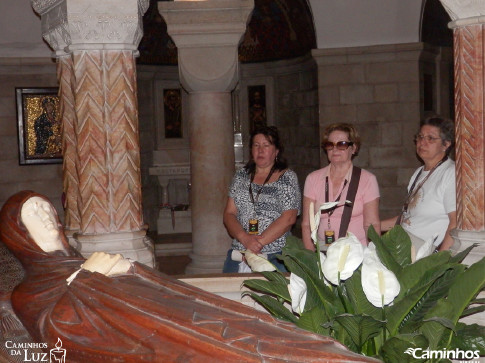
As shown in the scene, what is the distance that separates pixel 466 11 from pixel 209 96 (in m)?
2.89

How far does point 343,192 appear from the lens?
12.3 ft

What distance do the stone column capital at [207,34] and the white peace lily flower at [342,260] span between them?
12.9 feet

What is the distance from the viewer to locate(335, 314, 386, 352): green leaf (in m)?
1.95

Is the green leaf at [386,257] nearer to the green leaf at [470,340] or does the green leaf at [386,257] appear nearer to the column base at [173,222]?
the green leaf at [470,340]

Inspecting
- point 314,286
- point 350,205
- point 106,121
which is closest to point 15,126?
point 106,121

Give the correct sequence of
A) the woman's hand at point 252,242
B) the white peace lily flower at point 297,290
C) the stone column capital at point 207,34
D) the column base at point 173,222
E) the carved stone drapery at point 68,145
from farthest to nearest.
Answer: the column base at point 173,222
the stone column capital at point 207,34
the carved stone drapery at point 68,145
the woman's hand at point 252,242
the white peace lily flower at point 297,290

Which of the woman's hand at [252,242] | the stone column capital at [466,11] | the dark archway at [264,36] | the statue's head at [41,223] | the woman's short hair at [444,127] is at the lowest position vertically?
the woman's hand at [252,242]

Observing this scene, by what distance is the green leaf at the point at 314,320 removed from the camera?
6.86ft

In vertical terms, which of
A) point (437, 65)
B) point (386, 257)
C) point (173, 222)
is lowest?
point (173, 222)

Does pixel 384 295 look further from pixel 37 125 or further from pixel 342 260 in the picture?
pixel 37 125

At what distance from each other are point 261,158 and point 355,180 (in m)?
0.57

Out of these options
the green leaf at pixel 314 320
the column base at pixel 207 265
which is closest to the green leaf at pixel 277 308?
the green leaf at pixel 314 320

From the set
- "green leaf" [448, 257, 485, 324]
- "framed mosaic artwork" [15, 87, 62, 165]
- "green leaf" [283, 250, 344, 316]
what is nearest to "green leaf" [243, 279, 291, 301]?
"green leaf" [283, 250, 344, 316]

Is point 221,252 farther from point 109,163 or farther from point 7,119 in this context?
point 7,119
